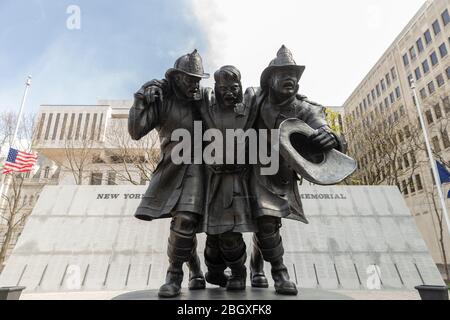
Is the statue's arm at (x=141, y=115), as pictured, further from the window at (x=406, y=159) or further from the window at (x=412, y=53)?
the window at (x=412, y=53)

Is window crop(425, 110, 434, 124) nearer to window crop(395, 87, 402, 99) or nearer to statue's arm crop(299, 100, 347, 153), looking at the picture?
window crop(395, 87, 402, 99)

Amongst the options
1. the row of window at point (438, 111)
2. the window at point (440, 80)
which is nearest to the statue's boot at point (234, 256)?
the row of window at point (438, 111)

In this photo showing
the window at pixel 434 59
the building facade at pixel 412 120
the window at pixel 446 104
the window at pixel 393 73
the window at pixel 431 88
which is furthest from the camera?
the window at pixel 393 73

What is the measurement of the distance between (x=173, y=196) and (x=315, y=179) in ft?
4.59

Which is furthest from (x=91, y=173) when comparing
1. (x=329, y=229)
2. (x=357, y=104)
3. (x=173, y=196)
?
(x=357, y=104)

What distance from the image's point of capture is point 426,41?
1194 inches

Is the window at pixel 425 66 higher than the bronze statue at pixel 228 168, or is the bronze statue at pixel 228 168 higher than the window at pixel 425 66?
the window at pixel 425 66

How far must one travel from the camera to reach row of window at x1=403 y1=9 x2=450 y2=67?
27741 mm

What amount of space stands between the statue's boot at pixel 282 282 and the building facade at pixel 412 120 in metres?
20.0

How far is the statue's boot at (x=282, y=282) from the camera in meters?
2.84

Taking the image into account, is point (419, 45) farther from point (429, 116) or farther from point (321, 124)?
point (321, 124)

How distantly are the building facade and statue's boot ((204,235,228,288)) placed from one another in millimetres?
20008

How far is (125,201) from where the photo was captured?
965 cm

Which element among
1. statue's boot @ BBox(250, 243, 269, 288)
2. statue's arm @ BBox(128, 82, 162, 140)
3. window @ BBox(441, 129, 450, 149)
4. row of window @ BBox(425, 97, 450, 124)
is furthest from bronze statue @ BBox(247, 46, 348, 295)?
window @ BBox(441, 129, 450, 149)
